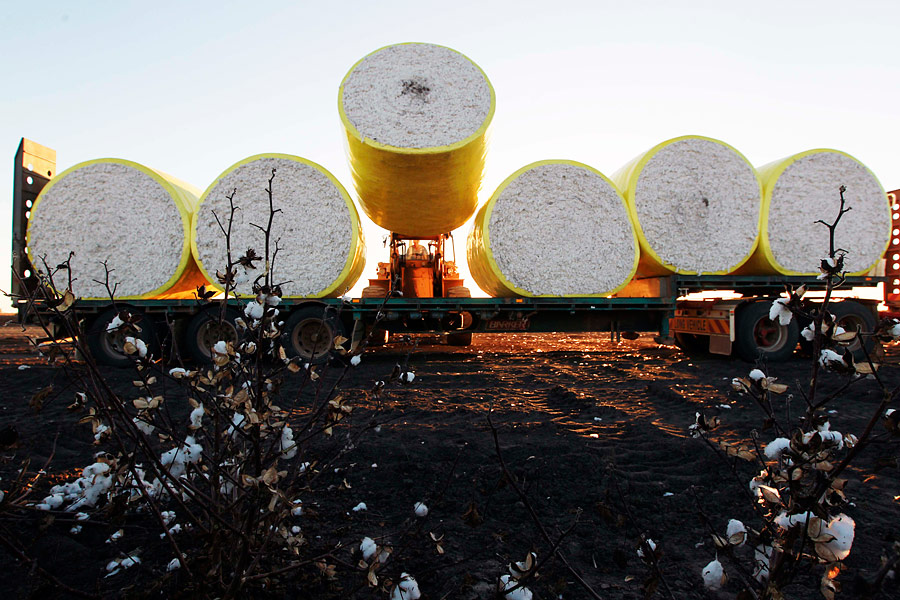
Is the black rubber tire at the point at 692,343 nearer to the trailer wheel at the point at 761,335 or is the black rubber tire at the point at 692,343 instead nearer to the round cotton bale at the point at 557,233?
the trailer wheel at the point at 761,335

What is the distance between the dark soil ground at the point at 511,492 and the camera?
6.37ft

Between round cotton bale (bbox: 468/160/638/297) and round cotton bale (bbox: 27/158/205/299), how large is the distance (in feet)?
12.8

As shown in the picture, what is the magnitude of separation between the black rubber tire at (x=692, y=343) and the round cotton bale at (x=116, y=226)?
7.67 m

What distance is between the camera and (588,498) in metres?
2.77

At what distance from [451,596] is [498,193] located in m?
5.33

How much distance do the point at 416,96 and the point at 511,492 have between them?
4.62m

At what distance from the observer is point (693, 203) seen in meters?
6.82

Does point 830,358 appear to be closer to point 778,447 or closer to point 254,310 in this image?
point 778,447

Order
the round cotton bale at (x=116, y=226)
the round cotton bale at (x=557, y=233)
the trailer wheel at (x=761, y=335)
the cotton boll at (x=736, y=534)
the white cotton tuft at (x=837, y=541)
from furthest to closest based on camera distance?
the trailer wheel at (x=761, y=335) → the round cotton bale at (x=557, y=233) → the round cotton bale at (x=116, y=226) → the cotton boll at (x=736, y=534) → the white cotton tuft at (x=837, y=541)

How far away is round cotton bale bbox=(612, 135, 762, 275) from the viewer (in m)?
6.81

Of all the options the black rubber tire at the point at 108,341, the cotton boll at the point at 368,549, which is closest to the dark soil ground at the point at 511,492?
the cotton boll at the point at 368,549

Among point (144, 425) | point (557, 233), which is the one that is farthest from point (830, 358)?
point (557, 233)

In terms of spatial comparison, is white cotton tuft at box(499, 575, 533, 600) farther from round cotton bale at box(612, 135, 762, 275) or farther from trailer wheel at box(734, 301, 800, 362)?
trailer wheel at box(734, 301, 800, 362)

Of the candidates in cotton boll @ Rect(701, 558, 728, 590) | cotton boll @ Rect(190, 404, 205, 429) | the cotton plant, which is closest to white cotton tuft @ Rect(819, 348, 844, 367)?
the cotton plant
